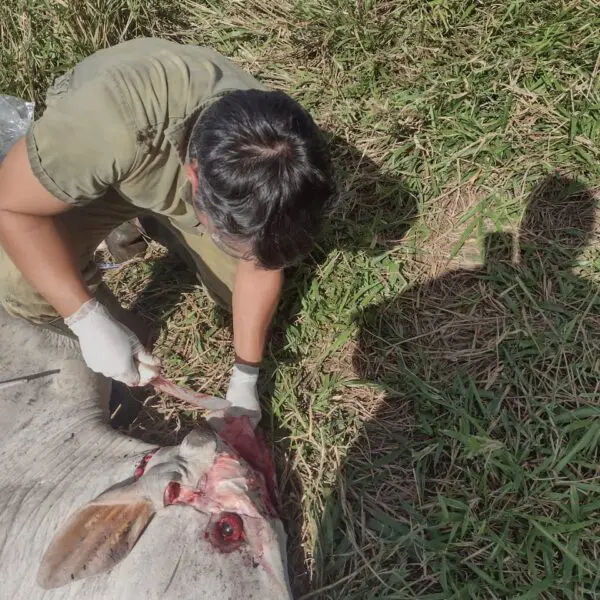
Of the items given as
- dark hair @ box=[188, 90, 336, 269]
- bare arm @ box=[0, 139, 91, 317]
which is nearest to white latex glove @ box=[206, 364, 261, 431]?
bare arm @ box=[0, 139, 91, 317]

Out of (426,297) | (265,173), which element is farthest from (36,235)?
(426,297)

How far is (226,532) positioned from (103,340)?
3.07 ft

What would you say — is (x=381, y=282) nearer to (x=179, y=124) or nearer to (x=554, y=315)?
(x=554, y=315)

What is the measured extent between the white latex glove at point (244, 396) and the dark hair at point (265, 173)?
40.3 inches

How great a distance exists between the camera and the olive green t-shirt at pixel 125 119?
2256 millimetres

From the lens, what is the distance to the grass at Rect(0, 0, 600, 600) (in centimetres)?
271

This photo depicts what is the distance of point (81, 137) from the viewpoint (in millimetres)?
2258

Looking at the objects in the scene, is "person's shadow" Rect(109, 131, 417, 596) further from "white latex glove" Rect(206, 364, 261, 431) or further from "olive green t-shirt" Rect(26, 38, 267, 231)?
"olive green t-shirt" Rect(26, 38, 267, 231)

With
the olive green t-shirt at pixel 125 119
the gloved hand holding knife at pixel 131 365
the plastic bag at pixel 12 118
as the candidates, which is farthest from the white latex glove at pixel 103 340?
the plastic bag at pixel 12 118

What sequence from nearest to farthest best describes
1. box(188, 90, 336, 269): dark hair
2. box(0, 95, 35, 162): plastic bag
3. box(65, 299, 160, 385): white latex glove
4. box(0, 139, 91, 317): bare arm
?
1. box(188, 90, 336, 269): dark hair
2. box(0, 139, 91, 317): bare arm
3. box(65, 299, 160, 385): white latex glove
4. box(0, 95, 35, 162): plastic bag

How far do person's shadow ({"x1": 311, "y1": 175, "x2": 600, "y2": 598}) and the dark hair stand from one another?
118 cm

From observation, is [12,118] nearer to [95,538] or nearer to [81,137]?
[81,137]

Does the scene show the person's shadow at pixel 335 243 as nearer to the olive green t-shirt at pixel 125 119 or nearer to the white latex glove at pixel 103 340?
the white latex glove at pixel 103 340

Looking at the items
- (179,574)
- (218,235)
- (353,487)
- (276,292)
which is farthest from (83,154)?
(353,487)
